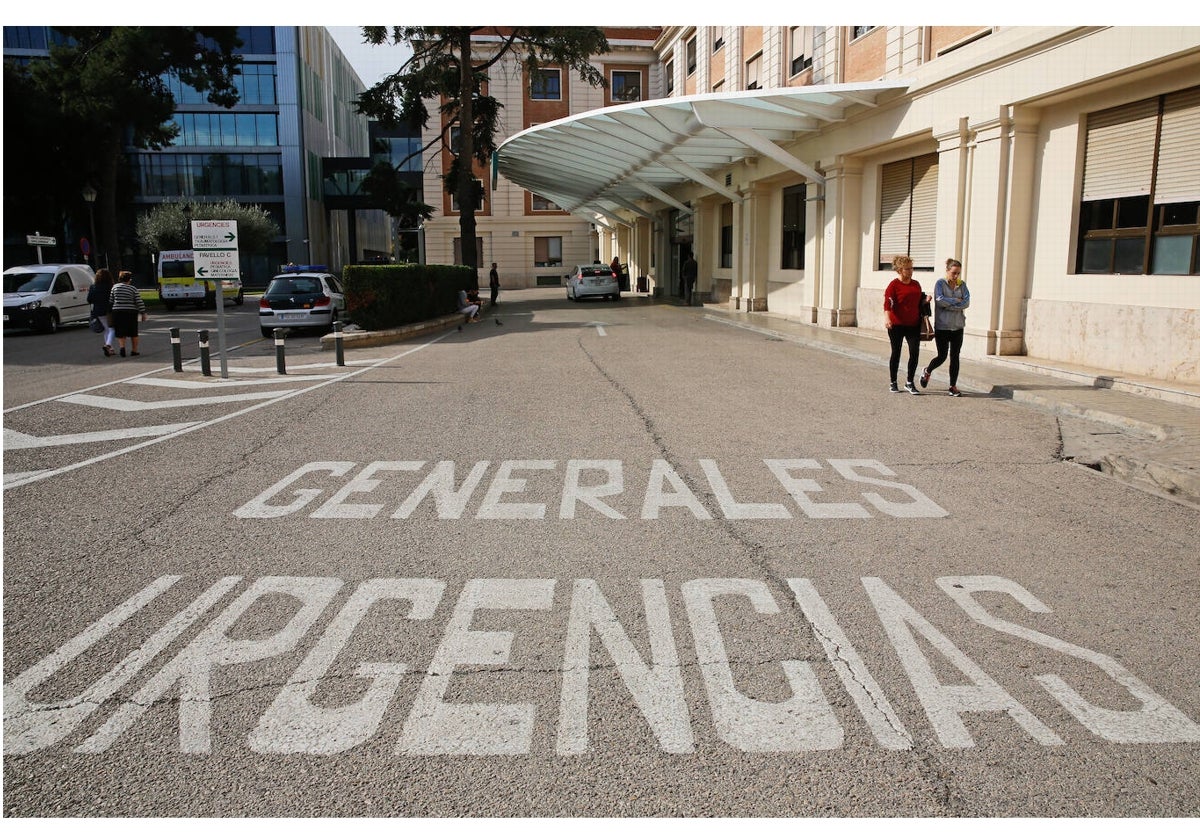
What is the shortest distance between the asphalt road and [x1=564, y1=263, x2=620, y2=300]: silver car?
27.3 m

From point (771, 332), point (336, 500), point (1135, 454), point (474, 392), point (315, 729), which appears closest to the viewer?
point (315, 729)

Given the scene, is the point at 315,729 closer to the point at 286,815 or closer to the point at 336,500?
the point at 286,815

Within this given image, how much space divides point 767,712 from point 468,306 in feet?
77.3

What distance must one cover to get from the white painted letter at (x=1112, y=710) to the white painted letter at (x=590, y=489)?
260 cm

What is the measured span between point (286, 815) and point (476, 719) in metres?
0.76

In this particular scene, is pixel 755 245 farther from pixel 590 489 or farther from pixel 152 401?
pixel 590 489

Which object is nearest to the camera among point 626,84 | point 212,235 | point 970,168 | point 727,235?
point 212,235

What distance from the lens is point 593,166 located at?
100 ft

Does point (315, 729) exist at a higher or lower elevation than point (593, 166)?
lower

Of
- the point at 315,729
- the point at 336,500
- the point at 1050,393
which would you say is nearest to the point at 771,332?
the point at 1050,393

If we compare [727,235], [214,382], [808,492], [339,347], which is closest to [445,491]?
[808,492]

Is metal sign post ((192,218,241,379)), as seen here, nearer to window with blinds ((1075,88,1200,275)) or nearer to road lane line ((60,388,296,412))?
road lane line ((60,388,296,412))

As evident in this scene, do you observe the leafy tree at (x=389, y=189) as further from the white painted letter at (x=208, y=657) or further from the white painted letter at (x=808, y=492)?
the white painted letter at (x=208, y=657)

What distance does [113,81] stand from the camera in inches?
1334
